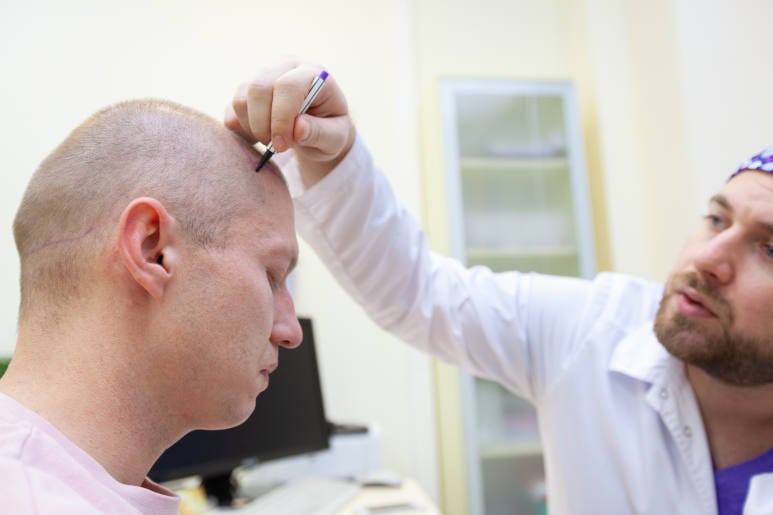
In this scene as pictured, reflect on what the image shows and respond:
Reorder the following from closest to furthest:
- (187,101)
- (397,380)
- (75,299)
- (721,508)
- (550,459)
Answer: (75,299) → (721,508) → (550,459) → (187,101) → (397,380)

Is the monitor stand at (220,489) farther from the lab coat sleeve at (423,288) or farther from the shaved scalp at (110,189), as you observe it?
the shaved scalp at (110,189)

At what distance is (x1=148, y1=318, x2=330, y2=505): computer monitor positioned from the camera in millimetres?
1699

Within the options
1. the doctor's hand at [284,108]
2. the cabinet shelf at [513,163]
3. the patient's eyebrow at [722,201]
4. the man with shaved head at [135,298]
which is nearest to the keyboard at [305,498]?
the man with shaved head at [135,298]

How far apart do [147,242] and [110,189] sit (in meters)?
0.08

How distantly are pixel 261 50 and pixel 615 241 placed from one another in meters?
1.92

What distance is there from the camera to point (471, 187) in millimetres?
2971

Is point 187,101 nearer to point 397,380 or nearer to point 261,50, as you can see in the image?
point 261,50

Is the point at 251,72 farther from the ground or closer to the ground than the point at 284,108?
farther from the ground

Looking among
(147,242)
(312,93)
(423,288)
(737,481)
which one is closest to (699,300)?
(737,481)

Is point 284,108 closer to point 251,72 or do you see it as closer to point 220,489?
point 220,489

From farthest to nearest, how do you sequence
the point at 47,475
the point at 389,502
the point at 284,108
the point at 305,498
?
1. the point at 389,502
2. the point at 305,498
3. the point at 284,108
4. the point at 47,475

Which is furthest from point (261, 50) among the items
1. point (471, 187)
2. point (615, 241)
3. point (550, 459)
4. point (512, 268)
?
point (550, 459)

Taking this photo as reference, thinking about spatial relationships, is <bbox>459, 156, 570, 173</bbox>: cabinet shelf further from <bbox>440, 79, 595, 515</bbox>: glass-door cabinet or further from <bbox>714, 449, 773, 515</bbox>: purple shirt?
<bbox>714, 449, 773, 515</bbox>: purple shirt

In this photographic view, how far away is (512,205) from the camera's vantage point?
3.01m
